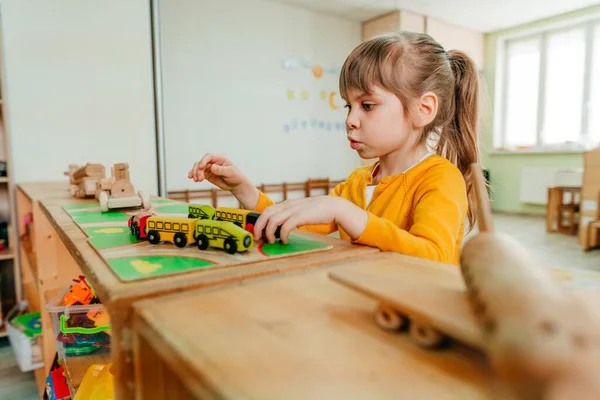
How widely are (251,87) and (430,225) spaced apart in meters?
3.76

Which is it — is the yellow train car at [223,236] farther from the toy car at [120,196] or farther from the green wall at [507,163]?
the green wall at [507,163]

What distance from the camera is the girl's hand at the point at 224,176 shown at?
0.92 metres

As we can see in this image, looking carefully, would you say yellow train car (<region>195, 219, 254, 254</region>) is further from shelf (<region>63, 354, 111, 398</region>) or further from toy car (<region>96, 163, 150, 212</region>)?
shelf (<region>63, 354, 111, 398</region>)

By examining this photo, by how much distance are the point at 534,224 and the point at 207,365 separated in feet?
18.2

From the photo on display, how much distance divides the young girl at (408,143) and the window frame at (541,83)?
5027mm

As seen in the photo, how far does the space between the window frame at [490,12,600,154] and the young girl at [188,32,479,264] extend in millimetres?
5027

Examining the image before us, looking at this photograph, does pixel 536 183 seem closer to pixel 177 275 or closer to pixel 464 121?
pixel 464 121

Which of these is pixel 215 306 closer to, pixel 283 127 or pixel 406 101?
pixel 406 101

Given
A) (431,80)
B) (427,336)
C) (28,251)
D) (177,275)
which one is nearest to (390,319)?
(427,336)

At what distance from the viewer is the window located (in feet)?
16.8

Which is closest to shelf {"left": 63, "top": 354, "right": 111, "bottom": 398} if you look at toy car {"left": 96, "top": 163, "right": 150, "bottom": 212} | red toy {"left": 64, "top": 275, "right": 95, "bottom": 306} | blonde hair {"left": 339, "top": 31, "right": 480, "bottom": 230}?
red toy {"left": 64, "top": 275, "right": 95, "bottom": 306}

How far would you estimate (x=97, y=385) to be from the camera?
36.8 inches

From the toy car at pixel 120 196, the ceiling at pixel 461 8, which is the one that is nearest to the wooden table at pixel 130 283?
the toy car at pixel 120 196

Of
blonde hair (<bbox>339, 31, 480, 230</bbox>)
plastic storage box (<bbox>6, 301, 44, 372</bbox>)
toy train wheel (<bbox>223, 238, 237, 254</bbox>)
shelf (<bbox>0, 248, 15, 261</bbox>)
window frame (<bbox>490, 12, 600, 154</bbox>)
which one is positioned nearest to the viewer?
toy train wheel (<bbox>223, 238, 237, 254</bbox>)
